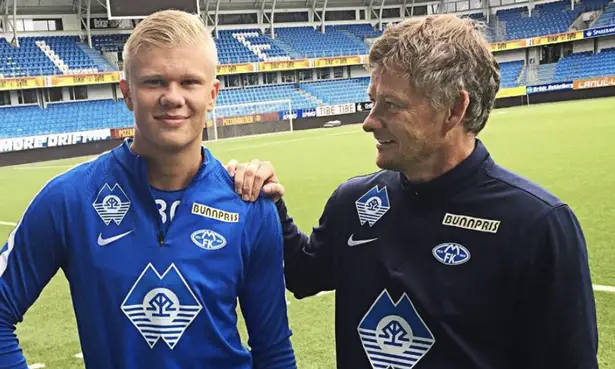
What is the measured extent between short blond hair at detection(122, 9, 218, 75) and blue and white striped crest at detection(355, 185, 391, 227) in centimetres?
67

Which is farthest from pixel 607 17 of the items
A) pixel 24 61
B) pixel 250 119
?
pixel 24 61

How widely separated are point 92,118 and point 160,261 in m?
32.9

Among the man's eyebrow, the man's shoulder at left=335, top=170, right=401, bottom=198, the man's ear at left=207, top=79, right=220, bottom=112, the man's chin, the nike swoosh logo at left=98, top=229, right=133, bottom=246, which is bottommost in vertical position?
the nike swoosh logo at left=98, top=229, right=133, bottom=246

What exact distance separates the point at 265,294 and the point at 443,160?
2.36ft

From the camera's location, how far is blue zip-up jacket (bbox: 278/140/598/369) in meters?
1.67

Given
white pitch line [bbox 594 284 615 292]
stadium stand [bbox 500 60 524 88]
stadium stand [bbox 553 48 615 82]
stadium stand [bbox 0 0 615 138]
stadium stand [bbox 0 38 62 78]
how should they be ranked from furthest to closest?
stadium stand [bbox 500 60 524 88] < stadium stand [bbox 553 48 615 82] < stadium stand [bbox 0 0 615 138] < stadium stand [bbox 0 38 62 78] < white pitch line [bbox 594 284 615 292]

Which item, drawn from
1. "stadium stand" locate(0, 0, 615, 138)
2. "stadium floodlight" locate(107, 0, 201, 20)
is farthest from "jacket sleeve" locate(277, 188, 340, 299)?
"stadium stand" locate(0, 0, 615, 138)

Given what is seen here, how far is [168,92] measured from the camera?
1.81 m

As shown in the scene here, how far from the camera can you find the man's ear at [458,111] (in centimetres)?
181

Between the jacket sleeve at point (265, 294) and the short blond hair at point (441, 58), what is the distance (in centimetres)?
63

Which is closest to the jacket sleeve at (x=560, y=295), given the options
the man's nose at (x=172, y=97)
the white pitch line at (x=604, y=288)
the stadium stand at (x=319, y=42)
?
the man's nose at (x=172, y=97)

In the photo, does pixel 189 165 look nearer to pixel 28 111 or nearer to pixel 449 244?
pixel 449 244

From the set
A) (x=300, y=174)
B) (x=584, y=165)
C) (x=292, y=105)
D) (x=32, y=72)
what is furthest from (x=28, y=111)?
(x=584, y=165)

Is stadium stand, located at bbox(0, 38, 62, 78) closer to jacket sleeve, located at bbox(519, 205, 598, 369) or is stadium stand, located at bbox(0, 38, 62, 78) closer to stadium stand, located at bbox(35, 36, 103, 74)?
stadium stand, located at bbox(35, 36, 103, 74)
